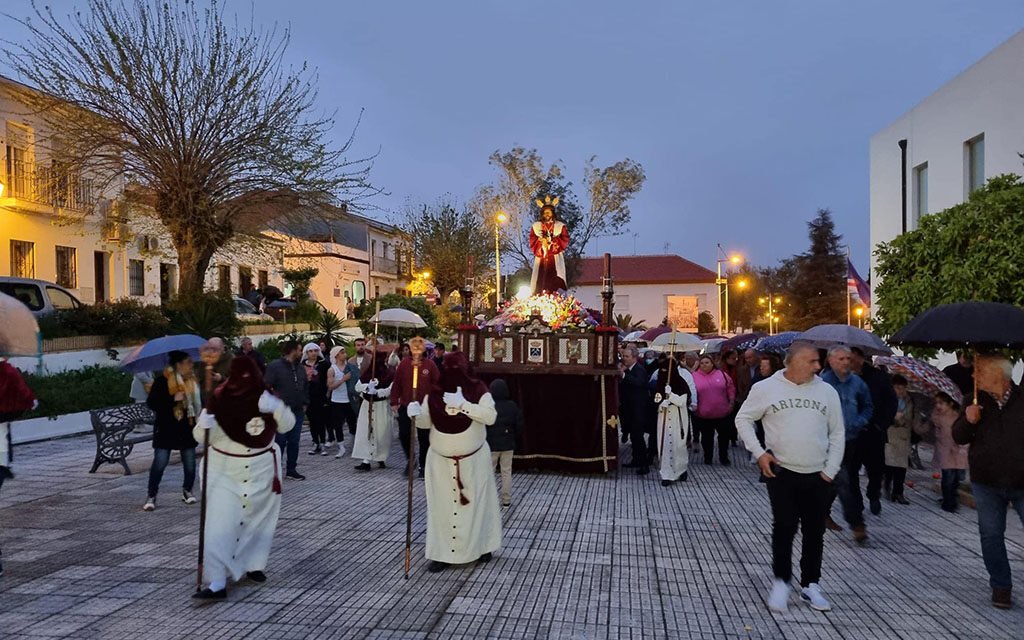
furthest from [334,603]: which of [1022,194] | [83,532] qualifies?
[1022,194]

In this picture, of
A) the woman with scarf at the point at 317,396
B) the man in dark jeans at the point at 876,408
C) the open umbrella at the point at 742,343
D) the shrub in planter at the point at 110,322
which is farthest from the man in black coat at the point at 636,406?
the shrub in planter at the point at 110,322

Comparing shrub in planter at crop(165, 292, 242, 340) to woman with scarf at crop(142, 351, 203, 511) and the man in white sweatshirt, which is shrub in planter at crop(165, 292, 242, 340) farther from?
the man in white sweatshirt

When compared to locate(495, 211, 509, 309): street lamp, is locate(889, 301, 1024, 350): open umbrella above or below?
below

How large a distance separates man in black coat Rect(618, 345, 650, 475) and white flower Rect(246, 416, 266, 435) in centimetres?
640

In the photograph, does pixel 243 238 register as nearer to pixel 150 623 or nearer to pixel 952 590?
pixel 150 623

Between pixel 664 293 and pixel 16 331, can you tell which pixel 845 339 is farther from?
pixel 664 293

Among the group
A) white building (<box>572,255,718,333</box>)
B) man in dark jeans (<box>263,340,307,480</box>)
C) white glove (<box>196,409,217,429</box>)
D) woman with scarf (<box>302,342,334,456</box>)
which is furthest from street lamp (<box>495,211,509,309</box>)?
white building (<box>572,255,718,333</box>)

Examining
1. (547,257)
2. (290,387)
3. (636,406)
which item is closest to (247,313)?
(547,257)

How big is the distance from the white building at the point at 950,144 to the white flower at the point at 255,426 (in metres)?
15.0

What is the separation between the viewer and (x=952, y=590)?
19.6 ft

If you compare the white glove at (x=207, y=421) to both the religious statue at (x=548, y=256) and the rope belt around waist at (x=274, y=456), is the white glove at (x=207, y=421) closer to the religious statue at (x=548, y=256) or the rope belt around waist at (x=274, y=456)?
the rope belt around waist at (x=274, y=456)

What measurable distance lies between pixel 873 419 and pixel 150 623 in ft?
21.7

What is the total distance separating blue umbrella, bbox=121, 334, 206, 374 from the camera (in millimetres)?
8242

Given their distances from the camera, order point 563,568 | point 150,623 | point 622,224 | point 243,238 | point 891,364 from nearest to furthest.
Result: 1. point 150,623
2. point 563,568
3. point 891,364
4. point 243,238
5. point 622,224
